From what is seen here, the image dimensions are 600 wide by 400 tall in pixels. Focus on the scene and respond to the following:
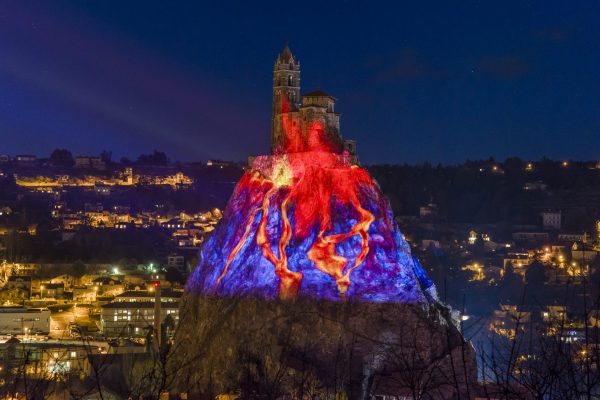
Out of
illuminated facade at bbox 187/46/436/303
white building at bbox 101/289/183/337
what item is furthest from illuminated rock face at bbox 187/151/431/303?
white building at bbox 101/289/183/337

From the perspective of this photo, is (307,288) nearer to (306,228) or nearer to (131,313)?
(306,228)

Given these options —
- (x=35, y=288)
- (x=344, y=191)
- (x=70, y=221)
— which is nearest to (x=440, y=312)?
(x=344, y=191)

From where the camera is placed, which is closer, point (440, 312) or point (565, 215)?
point (440, 312)

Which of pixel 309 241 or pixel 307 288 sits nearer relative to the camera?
pixel 307 288

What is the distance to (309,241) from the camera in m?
51.8

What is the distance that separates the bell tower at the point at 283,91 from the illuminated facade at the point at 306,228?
58 millimetres

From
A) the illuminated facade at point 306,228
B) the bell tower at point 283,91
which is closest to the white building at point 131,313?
the illuminated facade at point 306,228

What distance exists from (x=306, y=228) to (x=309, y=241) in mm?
995

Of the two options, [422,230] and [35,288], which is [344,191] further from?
[422,230]

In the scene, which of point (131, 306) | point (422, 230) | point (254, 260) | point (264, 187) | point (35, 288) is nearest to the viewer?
point (254, 260)

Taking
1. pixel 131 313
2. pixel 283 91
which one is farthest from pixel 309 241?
pixel 131 313

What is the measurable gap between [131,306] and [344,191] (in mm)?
17929

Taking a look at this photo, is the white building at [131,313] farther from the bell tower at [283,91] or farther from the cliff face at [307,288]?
the bell tower at [283,91]

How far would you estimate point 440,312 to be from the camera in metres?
48.9
